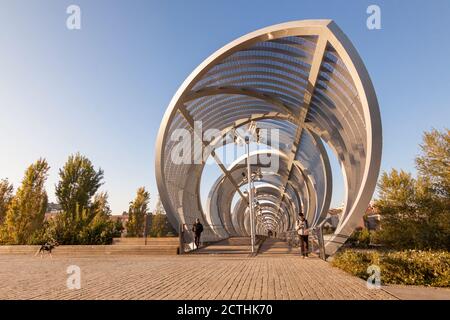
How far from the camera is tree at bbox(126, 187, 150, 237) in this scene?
28.1 m

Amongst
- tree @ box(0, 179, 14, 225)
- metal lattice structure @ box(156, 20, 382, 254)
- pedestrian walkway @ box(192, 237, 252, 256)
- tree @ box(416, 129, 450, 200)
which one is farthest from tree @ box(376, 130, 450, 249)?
tree @ box(0, 179, 14, 225)

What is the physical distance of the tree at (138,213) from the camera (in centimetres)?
2812

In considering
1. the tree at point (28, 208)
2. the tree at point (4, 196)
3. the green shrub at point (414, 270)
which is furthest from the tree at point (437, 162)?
the tree at point (4, 196)

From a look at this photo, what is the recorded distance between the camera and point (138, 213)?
96.0ft

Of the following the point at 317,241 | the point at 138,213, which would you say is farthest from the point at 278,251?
the point at 138,213

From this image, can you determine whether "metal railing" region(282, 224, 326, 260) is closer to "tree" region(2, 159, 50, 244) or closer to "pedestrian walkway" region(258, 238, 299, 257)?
"pedestrian walkway" region(258, 238, 299, 257)

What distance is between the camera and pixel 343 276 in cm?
581

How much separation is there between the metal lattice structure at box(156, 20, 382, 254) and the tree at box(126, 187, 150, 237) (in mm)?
6030

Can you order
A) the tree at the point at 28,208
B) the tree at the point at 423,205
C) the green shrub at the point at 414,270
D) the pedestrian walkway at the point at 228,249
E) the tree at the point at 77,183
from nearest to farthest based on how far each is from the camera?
the green shrub at the point at 414,270 < the pedestrian walkway at the point at 228,249 < the tree at the point at 423,205 < the tree at the point at 28,208 < the tree at the point at 77,183

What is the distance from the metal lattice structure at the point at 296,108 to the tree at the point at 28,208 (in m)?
8.65

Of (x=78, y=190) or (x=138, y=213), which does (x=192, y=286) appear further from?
(x=138, y=213)

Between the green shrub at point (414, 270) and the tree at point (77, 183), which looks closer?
the green shrub at point (414, 270)

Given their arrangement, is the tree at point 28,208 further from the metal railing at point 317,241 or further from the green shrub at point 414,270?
the green shrub at point 414,270

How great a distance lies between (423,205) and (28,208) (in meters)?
23.6
